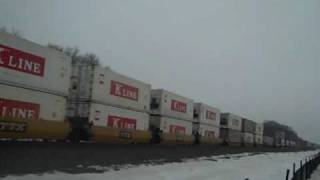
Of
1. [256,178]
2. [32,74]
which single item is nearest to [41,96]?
[32,74]

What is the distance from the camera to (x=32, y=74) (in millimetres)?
16484

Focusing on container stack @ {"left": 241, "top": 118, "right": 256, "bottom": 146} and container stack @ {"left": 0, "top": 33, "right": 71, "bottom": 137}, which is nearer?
container stack @ {"left": 0, "top": 33, "right": 71, "bottom": 137}

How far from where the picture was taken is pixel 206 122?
42.6 m

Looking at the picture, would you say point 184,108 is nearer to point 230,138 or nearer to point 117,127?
point 117,127

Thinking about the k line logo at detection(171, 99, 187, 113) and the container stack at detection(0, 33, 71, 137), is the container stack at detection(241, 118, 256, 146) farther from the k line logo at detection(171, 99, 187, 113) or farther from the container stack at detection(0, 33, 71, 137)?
the container stack at detection(0, 33, 71, 137)

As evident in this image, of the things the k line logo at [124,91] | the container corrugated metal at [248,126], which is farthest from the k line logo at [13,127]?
the container corrugated metal at [248,126]

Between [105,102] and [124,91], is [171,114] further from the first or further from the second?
[105,102]

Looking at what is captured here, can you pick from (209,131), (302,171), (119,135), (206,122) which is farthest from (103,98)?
(209,131)

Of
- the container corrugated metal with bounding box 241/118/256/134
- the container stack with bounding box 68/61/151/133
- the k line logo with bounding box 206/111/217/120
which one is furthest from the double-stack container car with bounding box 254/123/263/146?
the container stack with bounding box 68/61/151/133

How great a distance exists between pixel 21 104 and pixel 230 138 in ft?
129

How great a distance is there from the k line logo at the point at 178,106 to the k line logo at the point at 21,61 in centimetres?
1699

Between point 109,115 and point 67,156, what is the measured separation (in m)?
6.60

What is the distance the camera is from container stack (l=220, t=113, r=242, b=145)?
168 feet

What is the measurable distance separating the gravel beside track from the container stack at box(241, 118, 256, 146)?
35525mm
